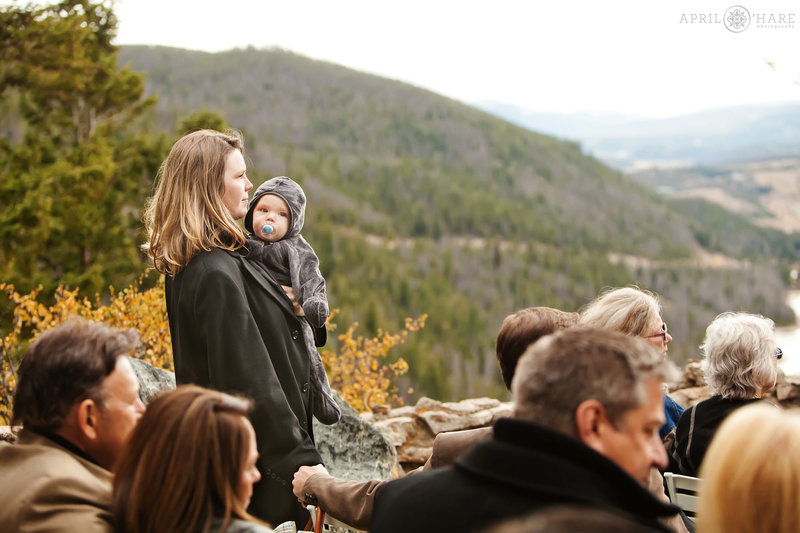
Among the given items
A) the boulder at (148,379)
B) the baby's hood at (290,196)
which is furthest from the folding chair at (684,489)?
the boulder at (148,379)

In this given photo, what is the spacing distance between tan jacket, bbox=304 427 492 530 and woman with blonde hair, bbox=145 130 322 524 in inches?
4.7

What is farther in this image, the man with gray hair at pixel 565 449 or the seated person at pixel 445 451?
the seated person at pixel 445 451

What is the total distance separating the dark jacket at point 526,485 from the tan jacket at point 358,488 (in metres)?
0.86

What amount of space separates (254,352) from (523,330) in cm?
90

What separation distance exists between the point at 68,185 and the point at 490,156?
10628 cm

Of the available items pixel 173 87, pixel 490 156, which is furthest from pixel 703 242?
pixel 173 87

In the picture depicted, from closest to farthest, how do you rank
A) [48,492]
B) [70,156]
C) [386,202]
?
[48,492]
[70,156]
[386,202]

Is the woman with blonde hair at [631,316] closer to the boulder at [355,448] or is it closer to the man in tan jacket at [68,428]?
the boulder at [355,448]

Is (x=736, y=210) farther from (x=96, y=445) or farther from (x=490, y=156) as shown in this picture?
(x=96, y=445)

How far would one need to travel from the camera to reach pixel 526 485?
154cm

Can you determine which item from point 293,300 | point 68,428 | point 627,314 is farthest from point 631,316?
point 68,428

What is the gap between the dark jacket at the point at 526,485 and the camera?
155 cm

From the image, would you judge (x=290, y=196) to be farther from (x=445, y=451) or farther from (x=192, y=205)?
(x=445, y=451)

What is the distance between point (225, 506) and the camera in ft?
5.79
